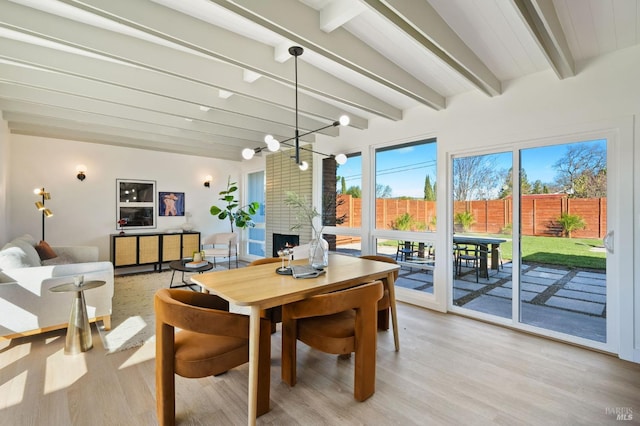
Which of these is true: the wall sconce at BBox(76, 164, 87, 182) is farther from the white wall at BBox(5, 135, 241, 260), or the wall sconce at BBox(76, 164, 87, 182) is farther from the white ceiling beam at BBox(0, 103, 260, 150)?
the white ceiling beam at BBox(0, 103, 260, 150)

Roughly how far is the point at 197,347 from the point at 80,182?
559 cm

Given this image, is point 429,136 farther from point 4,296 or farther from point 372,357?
point 4,296

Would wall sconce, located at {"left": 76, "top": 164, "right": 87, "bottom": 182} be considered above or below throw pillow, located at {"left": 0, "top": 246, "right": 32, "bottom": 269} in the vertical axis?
above

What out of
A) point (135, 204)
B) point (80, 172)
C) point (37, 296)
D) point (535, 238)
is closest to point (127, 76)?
point (37, 296)

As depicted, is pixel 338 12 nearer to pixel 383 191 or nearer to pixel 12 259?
pixel 383 191

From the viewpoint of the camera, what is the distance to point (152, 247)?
5918mm

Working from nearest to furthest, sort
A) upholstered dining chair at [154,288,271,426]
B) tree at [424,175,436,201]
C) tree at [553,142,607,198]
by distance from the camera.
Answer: upholstered dining chair at [154,288,271,426] < tree at [553,142,607,198] < tree at [424,175,436,201]

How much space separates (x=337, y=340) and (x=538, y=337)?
245cm

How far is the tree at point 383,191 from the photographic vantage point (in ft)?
14.7

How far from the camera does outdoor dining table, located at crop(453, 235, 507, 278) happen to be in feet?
11.5

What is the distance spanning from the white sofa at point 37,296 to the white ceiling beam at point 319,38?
2953 mm

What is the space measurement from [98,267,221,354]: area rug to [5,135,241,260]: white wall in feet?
4.05

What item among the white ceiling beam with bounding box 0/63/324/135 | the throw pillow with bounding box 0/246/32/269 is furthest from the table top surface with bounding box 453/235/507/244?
the throw pillow with bounding box 0/246/32/269

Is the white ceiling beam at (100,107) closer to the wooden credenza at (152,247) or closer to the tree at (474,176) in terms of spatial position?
the wooden credenza at (152,247)
